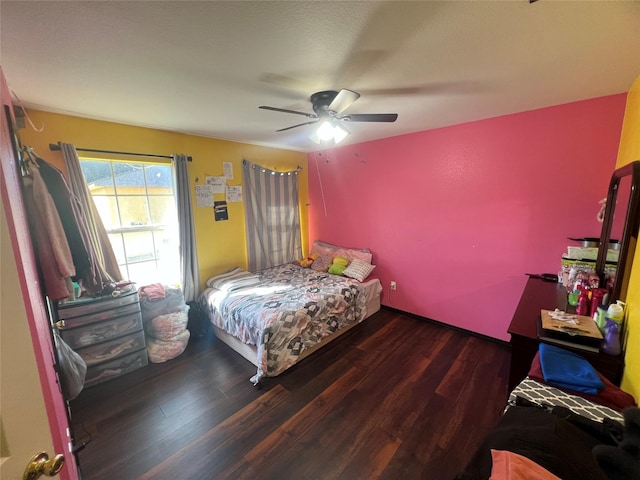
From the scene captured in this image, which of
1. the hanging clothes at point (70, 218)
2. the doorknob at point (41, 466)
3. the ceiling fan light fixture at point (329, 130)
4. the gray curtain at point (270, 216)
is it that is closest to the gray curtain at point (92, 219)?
the hanging clothes at point (70, 218)

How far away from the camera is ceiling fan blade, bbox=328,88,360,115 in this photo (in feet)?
5.21

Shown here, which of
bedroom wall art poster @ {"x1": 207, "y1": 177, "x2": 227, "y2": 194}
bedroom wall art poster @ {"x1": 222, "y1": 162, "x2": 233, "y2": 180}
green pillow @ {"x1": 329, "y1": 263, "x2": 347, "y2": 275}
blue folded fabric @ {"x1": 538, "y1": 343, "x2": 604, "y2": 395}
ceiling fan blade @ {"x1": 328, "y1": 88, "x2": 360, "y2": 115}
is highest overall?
ceiling fan blade @ {"x1": 328, "y1": 88, "x2": 360, "y2": 115}

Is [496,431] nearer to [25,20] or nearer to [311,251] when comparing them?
[25,20]

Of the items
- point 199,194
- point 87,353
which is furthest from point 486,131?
point 87,353

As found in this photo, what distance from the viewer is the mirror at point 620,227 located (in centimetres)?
144

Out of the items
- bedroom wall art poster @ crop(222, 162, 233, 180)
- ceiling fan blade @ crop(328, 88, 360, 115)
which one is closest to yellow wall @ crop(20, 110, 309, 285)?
bedroom wall art poster @ crop(222, 162, 233, 180)

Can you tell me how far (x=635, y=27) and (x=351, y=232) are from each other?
307cm

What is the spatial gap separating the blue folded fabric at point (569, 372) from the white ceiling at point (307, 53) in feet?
5.39

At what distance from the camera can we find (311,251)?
439cm

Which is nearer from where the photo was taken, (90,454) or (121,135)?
(90,454)

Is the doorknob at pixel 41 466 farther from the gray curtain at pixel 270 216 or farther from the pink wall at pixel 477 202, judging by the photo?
the pink wall at pixel 477 202

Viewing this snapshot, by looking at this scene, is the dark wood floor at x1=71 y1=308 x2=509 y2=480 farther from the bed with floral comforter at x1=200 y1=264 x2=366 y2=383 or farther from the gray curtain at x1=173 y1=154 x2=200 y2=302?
the gray curtain at x1=173 y1=154 x2=200 y2=302

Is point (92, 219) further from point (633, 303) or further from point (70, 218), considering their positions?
point (633, 303)

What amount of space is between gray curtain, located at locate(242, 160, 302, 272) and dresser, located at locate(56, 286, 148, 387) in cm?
156
